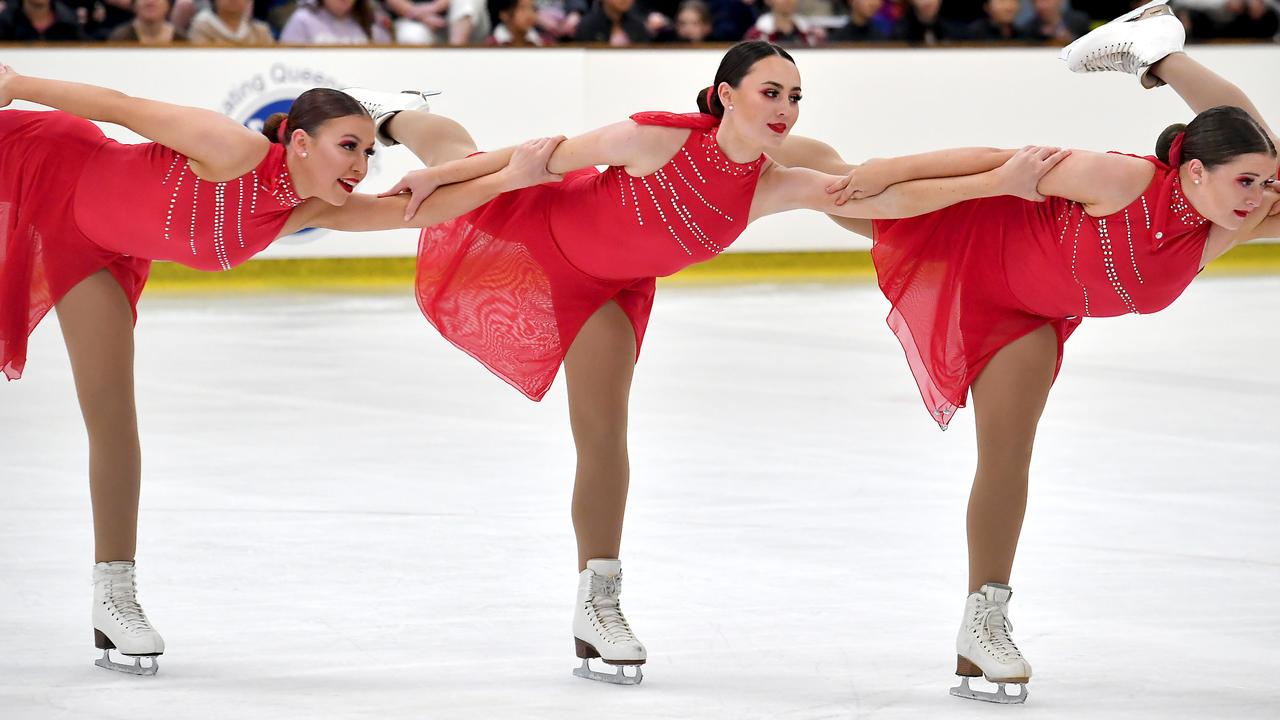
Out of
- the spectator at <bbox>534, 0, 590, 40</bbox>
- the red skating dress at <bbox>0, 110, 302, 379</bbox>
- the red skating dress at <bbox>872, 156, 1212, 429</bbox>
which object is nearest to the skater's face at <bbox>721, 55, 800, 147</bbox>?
the red skating dress at <bbox>872, 156, 1212, 429</bbox>

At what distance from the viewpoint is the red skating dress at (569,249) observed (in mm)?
3293

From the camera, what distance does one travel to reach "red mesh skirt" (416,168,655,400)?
3.51 metres

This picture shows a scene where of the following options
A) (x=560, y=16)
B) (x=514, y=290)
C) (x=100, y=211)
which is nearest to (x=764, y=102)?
(x=514, y=290)

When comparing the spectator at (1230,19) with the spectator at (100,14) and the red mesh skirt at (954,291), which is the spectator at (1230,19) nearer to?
the spectator at (100,14)

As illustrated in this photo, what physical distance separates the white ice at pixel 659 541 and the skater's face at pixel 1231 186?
0.89 m

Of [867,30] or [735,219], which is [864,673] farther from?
[867,30]

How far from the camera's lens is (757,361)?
7.52 m

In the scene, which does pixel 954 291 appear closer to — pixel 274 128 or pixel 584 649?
pixel 584 649

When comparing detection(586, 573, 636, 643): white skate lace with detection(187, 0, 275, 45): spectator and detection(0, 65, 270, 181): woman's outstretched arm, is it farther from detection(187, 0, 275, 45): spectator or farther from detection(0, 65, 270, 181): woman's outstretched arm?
detection(187, 0, 275, 45): spectator

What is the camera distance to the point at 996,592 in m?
3.36

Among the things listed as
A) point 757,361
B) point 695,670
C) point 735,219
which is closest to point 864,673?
point 695,670

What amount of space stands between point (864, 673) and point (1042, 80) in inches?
318

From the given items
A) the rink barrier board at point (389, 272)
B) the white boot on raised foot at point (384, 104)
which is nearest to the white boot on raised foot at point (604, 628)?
the white boot on raised foot at point (384, 104)

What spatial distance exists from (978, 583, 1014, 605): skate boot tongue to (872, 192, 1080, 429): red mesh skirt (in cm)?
36
